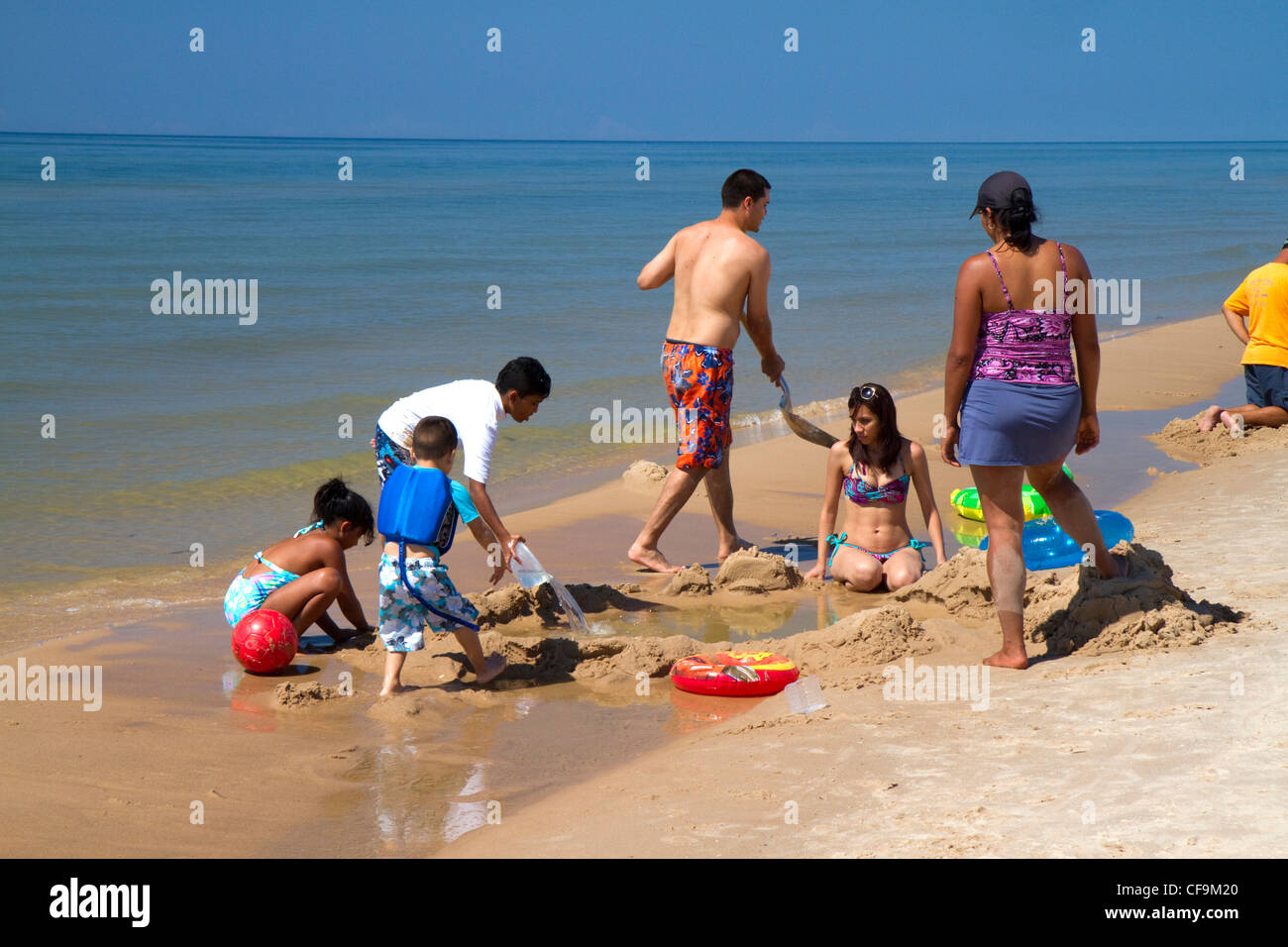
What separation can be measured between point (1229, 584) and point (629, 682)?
2.62 meters

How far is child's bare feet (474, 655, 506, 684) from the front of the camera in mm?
5254

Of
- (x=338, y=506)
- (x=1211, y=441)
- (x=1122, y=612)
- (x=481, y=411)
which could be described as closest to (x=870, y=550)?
(x=1122, y=612)

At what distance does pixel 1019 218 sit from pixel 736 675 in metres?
2.05

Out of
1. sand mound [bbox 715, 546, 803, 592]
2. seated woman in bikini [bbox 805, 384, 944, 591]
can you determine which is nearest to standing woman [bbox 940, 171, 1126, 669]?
seated woman in bikini [bbox 805, 384, 944, 591]

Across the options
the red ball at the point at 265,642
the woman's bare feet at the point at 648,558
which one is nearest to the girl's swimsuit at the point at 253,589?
the red ball at the point at 265,642

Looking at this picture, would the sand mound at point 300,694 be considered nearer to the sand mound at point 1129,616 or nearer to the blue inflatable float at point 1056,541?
the sand mound at point 1129,616

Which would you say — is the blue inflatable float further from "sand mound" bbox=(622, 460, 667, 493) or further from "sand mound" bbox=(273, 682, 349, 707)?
"sand mound" bbox=(273, 682, 349, 707)

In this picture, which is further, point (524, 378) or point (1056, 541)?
point (1056, 541)

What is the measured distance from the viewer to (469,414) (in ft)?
17.8

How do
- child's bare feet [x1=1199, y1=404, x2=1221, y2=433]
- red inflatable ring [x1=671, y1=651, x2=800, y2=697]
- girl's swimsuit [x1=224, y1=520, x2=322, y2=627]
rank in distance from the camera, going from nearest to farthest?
1. red inflatable ring [x1=671, y1=651, x2=800, y2=697]
2. girl's swimsuit [x1=224, y1=520, x2=322, y2=627]
3. child's bare feet [x1=1199, y1=404, x2=1221, y2=433]

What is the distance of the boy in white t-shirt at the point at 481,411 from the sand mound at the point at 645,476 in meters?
3.36

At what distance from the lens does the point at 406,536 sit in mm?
4922

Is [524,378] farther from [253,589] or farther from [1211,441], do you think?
[1211,441]

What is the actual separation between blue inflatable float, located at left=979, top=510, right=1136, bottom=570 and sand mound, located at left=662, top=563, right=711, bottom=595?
1628 millimetres
